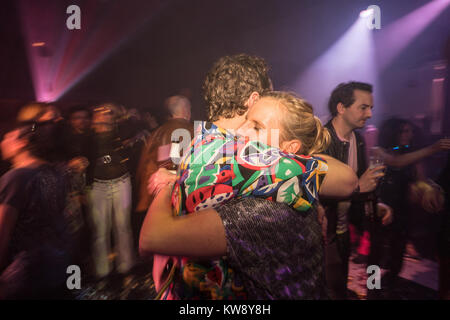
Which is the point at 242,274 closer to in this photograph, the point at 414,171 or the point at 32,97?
the point at 414,171

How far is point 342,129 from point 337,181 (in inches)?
48.0

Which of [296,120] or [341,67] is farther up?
[341,67]

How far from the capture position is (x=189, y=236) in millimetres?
687

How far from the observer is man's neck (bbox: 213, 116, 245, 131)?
1053mm

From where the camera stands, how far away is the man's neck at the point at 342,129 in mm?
1907

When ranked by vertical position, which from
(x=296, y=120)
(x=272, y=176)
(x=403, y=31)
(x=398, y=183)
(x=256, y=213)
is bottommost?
(x=398, y=183)

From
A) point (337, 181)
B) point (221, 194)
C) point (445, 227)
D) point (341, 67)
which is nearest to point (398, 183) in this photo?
point (445, 227)

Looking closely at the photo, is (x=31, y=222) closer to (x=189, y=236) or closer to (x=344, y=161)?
(x=189, y=236)

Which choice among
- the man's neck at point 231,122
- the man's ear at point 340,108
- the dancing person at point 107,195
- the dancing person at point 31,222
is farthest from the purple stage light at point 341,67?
the dancing person at point 31,222

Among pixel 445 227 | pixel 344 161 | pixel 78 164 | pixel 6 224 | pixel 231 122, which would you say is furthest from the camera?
pixel 78 164

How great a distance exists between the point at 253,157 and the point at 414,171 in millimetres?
2100

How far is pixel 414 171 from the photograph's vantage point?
2170mm

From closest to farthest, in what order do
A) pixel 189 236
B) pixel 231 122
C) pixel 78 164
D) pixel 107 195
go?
1. pixel 189 236
2. pixel 231 122
3. pixel 78 164
4. pixel 107 195
